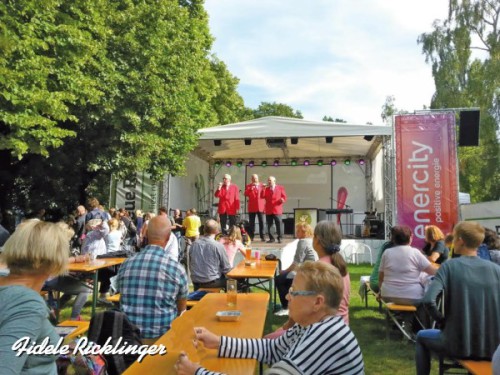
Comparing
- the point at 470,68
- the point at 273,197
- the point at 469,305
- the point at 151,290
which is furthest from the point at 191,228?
the point at 470,68

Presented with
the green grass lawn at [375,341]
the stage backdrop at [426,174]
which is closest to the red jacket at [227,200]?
the stage backdrop at [426,174]

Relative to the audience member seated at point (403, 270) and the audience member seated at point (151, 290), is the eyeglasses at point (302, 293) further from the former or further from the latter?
the audience member seated at point (403, 270)

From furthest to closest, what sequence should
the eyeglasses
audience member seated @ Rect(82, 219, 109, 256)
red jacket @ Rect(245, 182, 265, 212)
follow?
red jacket @ Rect(245, 182, 265, 212) → audience member seated @ Rect(82, 219, 109, 256) → the eyeglasses

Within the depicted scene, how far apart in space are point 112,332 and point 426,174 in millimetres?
8275

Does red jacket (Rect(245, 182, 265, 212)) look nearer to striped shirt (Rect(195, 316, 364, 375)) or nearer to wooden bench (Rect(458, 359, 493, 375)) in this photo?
wooden bench (Rect(458, 359, 493, 375))

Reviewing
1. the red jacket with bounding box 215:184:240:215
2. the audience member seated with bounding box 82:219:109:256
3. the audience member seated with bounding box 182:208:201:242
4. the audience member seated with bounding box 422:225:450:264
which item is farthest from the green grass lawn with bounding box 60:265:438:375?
the red jacket with bounding box 215:184:240:215

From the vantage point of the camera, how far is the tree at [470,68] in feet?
67.3

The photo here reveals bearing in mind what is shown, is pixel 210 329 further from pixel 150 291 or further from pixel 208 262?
pixel 208 262

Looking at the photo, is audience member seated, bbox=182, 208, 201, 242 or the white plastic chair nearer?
audience member seated, bbox=182, 208, 201, 242

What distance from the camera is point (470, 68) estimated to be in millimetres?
21500

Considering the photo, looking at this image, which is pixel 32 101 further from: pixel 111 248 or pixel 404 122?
pixel 404 122

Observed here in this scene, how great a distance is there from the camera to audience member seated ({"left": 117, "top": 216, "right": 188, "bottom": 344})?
285cm

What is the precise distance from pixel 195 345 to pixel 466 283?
5.40ft

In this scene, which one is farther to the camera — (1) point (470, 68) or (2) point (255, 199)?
(1) point (470, 68)
